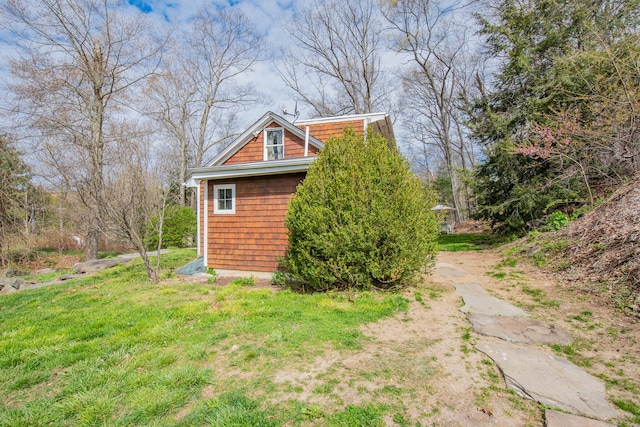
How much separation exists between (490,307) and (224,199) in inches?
264

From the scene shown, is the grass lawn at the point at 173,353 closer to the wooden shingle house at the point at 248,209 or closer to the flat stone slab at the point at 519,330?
the flat stone slab at the point at 519,330

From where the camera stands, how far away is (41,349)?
352 cm

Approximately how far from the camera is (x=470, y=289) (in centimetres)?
548

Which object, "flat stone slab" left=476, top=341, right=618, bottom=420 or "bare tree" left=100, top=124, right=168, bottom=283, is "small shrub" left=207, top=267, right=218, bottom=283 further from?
"flat stone slab" left=476, top=341, right=618, bottom=420

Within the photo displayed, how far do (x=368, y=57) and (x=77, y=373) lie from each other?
23230 millimetres

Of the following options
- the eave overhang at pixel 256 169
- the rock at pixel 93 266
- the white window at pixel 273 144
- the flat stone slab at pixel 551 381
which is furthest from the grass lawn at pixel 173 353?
the white window at pixel 273 144

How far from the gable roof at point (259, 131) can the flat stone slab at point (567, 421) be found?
26.9 feet

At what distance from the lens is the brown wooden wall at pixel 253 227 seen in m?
7.48

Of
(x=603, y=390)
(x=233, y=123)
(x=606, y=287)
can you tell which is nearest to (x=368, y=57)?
(x=233, y=123)

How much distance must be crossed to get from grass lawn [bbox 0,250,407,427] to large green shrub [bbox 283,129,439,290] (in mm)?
481

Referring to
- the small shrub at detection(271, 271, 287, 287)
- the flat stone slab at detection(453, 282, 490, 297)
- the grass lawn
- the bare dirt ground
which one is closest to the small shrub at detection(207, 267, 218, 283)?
the grass lawn

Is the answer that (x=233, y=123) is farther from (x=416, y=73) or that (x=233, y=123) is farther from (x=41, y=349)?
(x=41, y=349)

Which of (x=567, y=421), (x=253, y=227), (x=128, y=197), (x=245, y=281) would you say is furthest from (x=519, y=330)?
(x=128, y=197)

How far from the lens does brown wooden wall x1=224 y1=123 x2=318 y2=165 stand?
9.88 m
